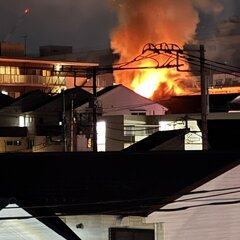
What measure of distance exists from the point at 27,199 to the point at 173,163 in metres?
3.21

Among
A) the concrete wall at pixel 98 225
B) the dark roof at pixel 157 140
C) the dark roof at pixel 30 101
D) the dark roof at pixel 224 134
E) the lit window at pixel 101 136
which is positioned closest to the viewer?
the concrete wall at pixel 98 225

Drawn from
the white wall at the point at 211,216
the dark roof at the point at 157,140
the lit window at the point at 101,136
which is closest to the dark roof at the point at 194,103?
the lit window at the point at 101,136

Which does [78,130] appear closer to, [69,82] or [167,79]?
[69,82]

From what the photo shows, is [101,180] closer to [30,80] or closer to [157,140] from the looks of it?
[157,140]

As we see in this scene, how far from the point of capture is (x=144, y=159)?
1349cm

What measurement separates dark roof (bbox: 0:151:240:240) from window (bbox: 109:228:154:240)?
1.80 ft

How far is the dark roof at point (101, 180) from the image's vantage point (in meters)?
11.9

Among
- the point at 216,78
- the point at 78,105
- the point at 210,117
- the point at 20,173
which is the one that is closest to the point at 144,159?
the point at 20,173

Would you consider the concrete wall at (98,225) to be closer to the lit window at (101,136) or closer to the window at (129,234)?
the window at (129,234)

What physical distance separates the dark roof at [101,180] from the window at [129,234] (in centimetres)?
55

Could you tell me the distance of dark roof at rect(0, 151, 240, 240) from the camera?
1188 cm

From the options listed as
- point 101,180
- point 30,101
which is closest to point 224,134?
point 30,101

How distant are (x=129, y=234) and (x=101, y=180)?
1288 mm

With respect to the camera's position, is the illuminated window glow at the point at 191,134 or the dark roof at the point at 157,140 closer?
the dark roof at the point at 157,140
